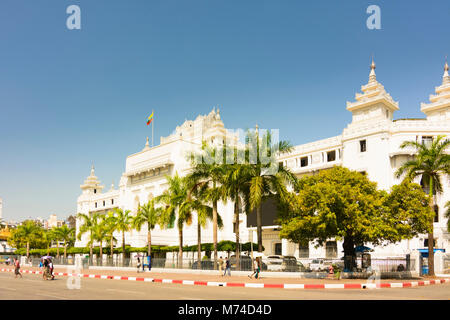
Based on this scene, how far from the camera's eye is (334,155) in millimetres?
48125

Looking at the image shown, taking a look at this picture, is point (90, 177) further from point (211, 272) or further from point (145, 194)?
point (211, 272)

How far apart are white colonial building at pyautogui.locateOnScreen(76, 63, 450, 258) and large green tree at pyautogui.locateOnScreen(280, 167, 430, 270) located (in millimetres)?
3459

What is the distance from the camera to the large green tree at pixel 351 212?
25172 millimetres

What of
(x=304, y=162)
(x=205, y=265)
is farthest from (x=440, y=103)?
(x=205, y=265)

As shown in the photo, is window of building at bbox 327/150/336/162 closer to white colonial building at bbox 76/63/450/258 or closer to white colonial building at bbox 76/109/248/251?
white colonial building at bbox 76/63/450/258

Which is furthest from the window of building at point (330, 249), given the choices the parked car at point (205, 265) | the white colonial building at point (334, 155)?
the parked car at point (205, 265)

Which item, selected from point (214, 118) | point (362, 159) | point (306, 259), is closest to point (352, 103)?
point (362, 159)

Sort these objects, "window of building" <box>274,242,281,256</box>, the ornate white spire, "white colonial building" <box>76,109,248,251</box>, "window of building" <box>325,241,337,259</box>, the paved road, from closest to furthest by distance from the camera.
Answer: the paved road → "window of building" <box>325,241,337,259</box> → "window of building" <box>274,242,281,256</box> → the ornate white spire → "white colonial building" <box>76,109,248,251</box>

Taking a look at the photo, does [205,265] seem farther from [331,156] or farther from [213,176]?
[331,156]

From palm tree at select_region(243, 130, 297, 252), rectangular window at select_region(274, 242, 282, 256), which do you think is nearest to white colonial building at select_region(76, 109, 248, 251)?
rectangular window at select_region(274, 242, 282, 256)

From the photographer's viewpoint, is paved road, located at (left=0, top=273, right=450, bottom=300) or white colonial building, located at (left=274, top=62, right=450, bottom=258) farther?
white colonial building, located at (left=274, top=62, right=450, bottom=258)

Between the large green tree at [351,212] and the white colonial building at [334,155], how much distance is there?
3.46 meters

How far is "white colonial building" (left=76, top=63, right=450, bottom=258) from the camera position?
41750 millimetres
